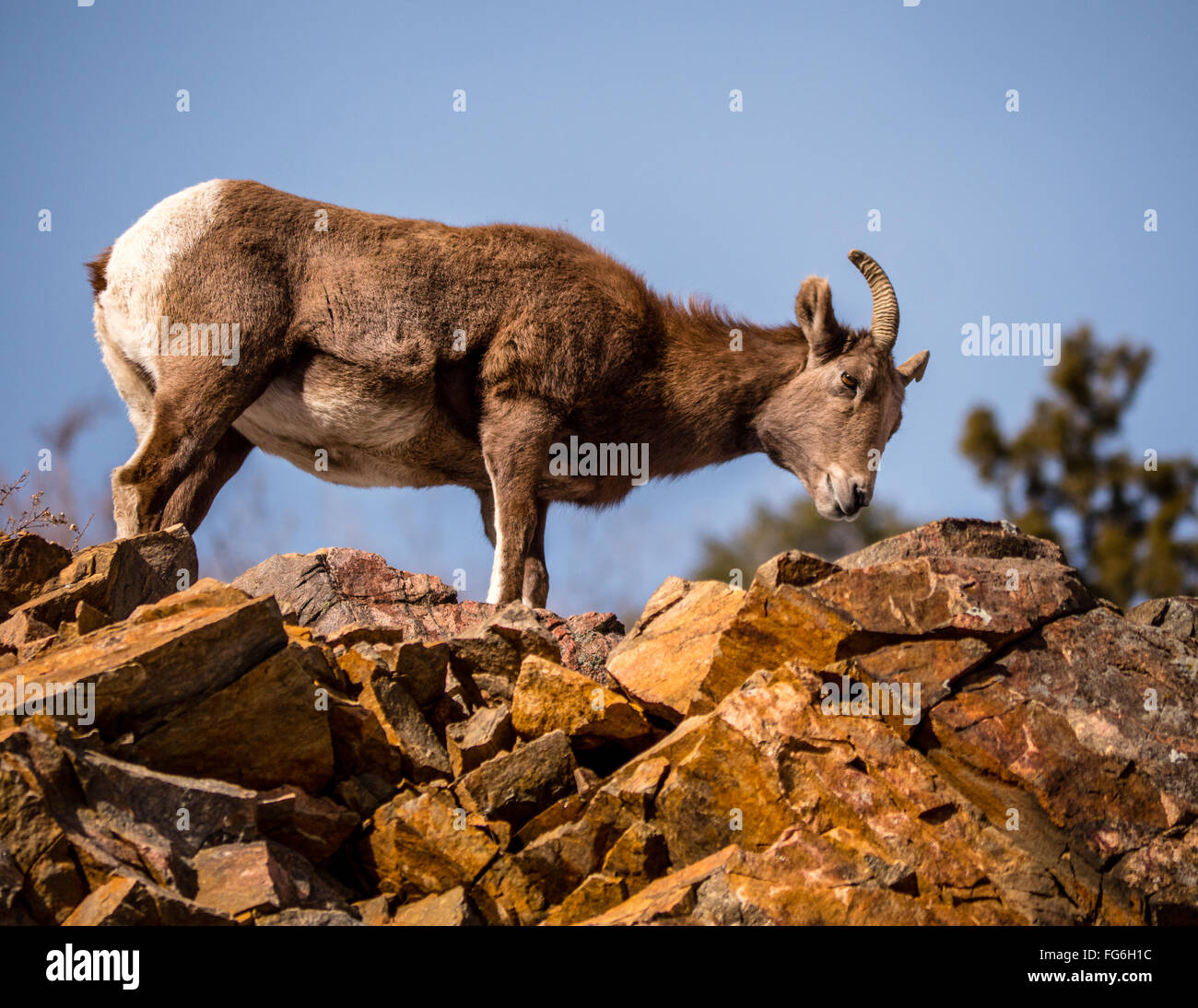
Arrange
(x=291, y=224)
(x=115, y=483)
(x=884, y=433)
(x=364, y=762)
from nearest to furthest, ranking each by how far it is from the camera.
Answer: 1. (x=364, y=762)
2. (x=115, y=483)
3. (x=291, y=224)
4. (x=884, y=433)

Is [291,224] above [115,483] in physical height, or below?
above

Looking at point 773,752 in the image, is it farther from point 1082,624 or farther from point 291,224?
point 291,224

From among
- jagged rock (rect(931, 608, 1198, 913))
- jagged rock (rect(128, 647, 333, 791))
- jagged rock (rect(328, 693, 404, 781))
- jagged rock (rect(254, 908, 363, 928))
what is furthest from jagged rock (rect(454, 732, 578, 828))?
jagged rock (rect(931, 608, 1198, 913))

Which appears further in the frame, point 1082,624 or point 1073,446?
point 1073,446

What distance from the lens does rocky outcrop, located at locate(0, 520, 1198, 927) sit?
5.29 m

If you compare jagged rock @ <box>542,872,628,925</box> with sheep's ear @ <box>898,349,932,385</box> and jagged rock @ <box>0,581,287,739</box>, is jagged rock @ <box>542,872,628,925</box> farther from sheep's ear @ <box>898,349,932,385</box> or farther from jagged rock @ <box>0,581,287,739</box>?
sheep's ear @ <box>898,349,932,385</box>

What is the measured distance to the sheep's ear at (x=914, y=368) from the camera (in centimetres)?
1141

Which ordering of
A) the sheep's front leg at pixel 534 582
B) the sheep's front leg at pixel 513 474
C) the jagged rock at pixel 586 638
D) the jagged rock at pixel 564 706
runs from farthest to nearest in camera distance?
the sheep's front leg at pixel 534 582
the sheep's front leg at pixel 513 474
the jagged rock at pixel 586 638
the jagged rock at pixel 564 706

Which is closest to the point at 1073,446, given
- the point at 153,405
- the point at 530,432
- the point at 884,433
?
the point at 884,433

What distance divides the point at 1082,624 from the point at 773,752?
2.13 meters

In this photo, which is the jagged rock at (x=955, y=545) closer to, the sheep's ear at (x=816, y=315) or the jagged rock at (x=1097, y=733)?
the jagged rock at (x=1097, y=733)

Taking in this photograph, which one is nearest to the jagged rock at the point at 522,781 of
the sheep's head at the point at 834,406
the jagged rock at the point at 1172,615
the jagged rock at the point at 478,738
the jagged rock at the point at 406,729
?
the jagged rock at the point at 478,738

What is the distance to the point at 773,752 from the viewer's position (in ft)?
19.7

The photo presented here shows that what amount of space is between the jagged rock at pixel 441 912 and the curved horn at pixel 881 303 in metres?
6.91
